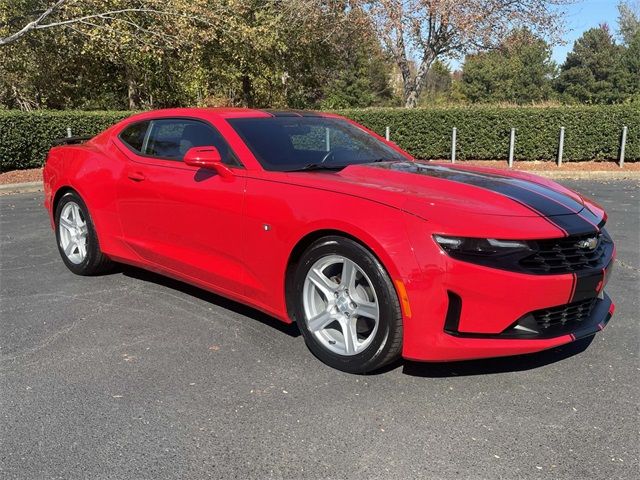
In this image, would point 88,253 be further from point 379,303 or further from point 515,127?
point 515,127

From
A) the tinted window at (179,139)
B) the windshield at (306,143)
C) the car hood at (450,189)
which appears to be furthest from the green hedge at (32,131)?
the car hood at (450,189)

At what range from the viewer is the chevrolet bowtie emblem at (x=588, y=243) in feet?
10.0

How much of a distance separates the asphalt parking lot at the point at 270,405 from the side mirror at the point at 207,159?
107cm

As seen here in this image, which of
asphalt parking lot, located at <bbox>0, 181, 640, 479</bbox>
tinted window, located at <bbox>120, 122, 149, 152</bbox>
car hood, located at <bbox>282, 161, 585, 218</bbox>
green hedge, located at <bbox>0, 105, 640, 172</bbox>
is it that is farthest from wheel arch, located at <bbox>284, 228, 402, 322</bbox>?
green hedge, located at <bbox>0, 105, 640, 172</bbox>

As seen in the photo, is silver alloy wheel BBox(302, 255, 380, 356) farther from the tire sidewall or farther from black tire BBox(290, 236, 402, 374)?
the tire sidewall

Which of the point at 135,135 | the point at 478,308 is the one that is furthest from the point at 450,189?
the point at 135,135

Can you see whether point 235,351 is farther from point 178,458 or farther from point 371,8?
point 371,8

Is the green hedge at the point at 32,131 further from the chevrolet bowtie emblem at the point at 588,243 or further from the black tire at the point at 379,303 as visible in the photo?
the chevrolet bowtie emblem at the point at 588,243

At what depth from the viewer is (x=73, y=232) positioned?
524cm

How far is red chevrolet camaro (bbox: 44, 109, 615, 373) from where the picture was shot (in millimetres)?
2836

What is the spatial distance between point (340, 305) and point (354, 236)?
→ 44 cm

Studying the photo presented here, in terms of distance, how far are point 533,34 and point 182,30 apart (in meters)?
11.9

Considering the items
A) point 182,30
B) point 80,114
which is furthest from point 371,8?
point 80,114

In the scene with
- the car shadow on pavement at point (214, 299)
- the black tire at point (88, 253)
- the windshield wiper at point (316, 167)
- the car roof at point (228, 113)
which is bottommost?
the car shadow on pavement at point (214, 299)
